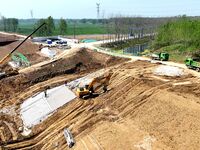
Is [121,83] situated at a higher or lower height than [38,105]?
higher

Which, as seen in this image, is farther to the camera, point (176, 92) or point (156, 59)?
point (156, 59)

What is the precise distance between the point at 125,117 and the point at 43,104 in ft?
36.3

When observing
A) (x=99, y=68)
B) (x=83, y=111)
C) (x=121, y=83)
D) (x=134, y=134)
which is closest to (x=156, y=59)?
(x=99, y=68)

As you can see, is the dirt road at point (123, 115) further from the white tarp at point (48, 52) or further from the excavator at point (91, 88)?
the white tarp at point (48, 52)

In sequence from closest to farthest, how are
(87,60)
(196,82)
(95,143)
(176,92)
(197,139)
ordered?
(197,139), (95,143), (176,92), (196,82), (87,60)

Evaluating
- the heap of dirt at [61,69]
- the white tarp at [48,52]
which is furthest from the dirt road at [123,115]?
the white tarp at [48,52]

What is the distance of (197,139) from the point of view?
24328mm

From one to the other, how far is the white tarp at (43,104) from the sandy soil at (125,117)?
102cm

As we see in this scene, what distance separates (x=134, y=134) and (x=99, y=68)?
24.1 meters

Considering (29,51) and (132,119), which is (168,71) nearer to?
(132,119)

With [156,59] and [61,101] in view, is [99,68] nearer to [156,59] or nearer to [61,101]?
[156,59]

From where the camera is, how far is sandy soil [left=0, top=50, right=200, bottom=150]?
25578 millimetres

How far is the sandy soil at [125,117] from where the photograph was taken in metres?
25.6

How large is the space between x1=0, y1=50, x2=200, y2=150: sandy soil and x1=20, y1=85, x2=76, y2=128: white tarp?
102cm
